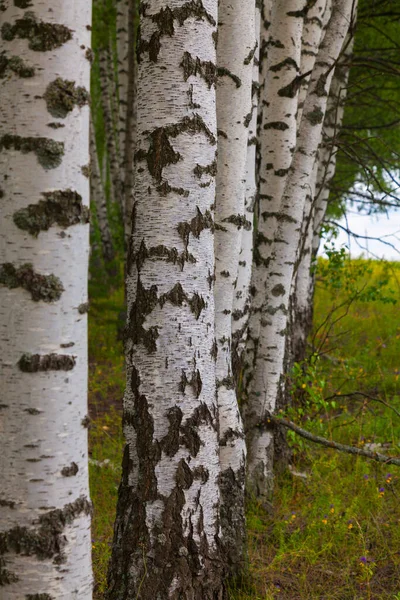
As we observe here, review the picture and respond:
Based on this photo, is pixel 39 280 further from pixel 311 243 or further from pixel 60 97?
pixel 311 243

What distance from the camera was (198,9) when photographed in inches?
110

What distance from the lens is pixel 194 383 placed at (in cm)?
278

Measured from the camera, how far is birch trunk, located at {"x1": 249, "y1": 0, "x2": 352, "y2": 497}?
4.59 m

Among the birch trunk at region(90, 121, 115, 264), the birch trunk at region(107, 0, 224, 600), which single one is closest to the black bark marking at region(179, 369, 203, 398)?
the birch trunk at region(107, 0, 224, 600)

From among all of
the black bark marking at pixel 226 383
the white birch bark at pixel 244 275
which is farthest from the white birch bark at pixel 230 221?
the white birch bark at pixel 244 275

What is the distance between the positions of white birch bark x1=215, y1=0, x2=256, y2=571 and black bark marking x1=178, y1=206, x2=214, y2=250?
0.63 m

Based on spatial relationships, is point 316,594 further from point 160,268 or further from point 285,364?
point 285,364

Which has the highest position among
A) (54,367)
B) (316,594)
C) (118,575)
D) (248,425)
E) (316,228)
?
(316,228)

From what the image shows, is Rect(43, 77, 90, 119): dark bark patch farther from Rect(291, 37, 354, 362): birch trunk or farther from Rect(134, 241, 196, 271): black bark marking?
Rect(291, 37, 354, 362): birch trunk

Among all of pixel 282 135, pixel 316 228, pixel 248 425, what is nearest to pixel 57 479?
pixel 248 425

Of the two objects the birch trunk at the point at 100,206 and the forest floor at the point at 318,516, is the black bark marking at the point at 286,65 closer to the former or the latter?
the forest floor at the point at 318,516

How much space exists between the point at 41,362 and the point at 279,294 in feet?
9.88

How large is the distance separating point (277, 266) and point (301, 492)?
1666 millimetres

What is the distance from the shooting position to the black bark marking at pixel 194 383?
2.76m
